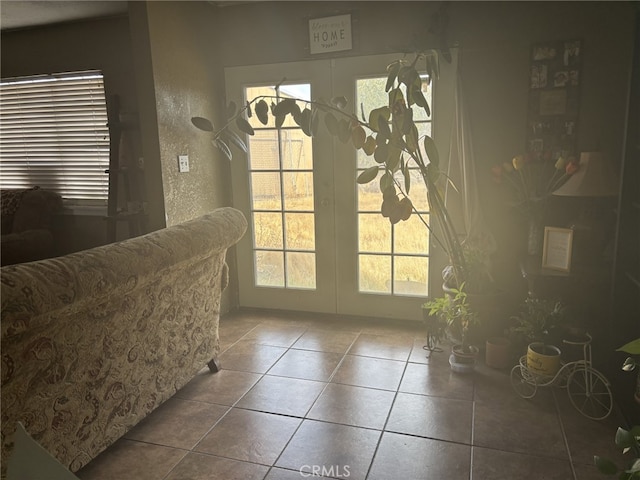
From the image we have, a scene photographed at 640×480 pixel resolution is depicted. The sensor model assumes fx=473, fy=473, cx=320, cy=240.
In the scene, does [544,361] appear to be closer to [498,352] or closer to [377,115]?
[498,352]

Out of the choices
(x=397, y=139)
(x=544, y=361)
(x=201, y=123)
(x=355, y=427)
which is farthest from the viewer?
(x=201, y=123)

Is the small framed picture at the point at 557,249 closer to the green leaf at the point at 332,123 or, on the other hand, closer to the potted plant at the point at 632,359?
the potted plant at the point at 632,359

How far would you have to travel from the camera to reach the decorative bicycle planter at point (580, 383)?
7.77ft

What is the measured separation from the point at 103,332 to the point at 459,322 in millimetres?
2040

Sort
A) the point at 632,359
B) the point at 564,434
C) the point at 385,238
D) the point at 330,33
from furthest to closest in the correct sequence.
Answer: the point at 385,238, the point at 330,33, the point at 564,434, the point at 632,359

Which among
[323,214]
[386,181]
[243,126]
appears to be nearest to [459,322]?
[386,181]

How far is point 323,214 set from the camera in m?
3.75

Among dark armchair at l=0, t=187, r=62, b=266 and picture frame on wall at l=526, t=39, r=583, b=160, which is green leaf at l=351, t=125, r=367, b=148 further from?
dark armchair at l=0, t=187, r=62, b=266

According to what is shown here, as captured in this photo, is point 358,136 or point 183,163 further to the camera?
point 183,163

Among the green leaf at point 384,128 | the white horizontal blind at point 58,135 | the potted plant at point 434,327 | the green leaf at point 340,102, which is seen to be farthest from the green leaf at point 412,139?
the white horizontal blind at point 58,135

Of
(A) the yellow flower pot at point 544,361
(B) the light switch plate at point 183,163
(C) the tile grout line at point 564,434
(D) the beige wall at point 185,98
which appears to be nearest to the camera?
(C) the tile grout line at point 564,434

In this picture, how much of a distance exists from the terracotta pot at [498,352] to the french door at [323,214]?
0.80m

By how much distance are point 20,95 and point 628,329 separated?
17.1ft

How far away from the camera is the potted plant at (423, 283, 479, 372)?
2.85 meters
